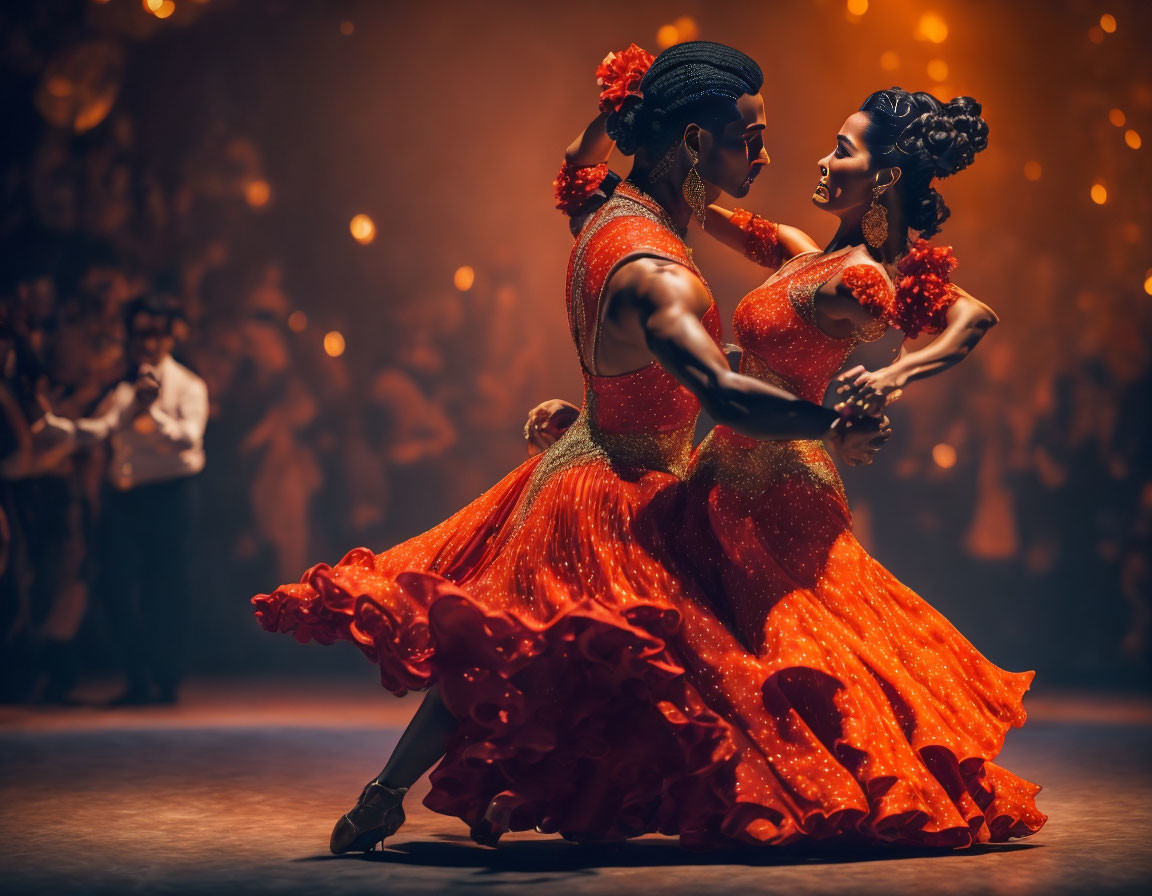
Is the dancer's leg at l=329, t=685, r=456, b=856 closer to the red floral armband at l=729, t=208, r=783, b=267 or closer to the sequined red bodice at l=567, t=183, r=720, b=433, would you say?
the sequined red bodice at l=567, t=183, r=720, b=433

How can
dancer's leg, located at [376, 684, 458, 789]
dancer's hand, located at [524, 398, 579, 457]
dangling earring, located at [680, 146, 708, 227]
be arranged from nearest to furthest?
dancer's leg, located at [376, 684, 458, 789] → dangling earring, located at [680, 146, 708, 227] → dancer's hand, located at [524, 398, 579, 457]

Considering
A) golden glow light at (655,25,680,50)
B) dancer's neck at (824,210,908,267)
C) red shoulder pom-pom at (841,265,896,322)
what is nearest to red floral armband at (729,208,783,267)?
dancer's neck at (824,210,908,267)

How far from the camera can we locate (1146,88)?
6.59 metres

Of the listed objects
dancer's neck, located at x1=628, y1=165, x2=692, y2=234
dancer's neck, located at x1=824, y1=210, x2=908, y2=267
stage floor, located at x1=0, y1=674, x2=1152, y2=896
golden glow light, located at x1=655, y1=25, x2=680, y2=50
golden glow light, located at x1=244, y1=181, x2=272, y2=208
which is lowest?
stage floor, located at x1=0, y1=674, x2=1152, y2=896

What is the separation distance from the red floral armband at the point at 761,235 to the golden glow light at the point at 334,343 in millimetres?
3671

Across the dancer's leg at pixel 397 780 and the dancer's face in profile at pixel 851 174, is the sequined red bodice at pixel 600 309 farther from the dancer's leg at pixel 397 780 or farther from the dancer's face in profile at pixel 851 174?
the dancer's leg at pixel 397 780

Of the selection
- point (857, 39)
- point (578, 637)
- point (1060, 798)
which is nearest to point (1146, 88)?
point (857, 39)

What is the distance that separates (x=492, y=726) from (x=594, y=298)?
837mm

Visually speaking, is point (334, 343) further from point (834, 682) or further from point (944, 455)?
point (834, 682)

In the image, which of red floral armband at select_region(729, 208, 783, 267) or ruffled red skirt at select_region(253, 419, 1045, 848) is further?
red floral armband at select_region(729, 208, 783, 267)

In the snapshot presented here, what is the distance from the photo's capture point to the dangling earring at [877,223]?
→ 3152mm

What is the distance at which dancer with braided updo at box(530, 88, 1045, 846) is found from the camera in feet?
9.21

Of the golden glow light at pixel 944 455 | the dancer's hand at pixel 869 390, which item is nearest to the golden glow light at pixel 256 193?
the golden glow light at pixel 944 455

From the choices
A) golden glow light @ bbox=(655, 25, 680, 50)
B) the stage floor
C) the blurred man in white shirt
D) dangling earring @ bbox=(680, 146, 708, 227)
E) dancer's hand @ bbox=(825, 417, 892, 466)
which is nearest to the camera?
the stage floor
